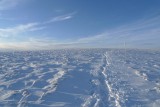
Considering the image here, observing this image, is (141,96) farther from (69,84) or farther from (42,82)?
→ (42,82)

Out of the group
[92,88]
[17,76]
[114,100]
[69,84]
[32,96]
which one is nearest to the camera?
[114,100]

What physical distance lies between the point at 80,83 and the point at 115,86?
2005mm

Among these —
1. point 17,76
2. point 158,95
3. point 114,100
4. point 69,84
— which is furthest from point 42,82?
point 158,95

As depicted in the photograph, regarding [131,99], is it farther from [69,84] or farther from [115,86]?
[69,84]

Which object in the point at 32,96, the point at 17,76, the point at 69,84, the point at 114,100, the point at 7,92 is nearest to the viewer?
the point at 114,100

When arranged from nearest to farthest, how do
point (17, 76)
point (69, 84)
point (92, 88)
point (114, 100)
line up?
point (114, 100), point (92, 88), point (69, 84), point (17, 76)

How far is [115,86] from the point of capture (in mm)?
11438

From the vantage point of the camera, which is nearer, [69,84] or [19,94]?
[19,94]

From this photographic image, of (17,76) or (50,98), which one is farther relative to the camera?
(17,76)

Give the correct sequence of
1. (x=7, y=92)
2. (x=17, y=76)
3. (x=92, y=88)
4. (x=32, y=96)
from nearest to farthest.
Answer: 1. (x=32, y=96)
2. (x=7, y=92)
3. (x=92, y=88)
4. (x=17, y=76)

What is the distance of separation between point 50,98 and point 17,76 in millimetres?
5544

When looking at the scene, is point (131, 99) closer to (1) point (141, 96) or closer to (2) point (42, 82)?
(1) point (141, 96)

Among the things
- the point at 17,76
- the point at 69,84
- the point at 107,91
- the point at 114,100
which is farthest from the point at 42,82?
the point at 114,100

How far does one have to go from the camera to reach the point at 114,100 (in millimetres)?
8859
